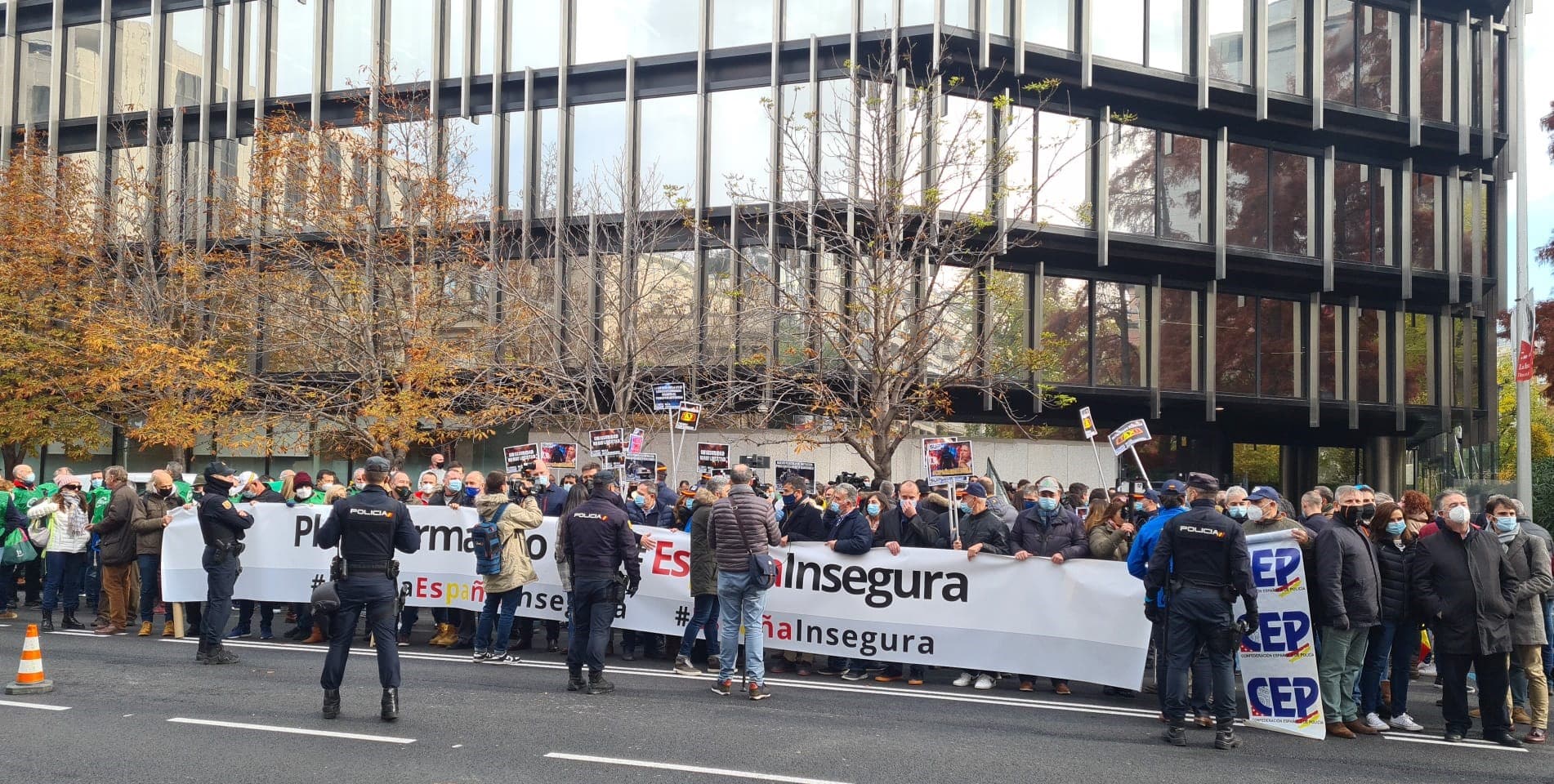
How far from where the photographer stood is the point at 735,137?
96.4 ft

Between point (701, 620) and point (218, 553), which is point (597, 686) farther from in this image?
point (218, 553)

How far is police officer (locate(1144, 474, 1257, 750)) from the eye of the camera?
919 centimetres

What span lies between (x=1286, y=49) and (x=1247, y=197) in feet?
11.9

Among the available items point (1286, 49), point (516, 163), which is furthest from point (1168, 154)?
point (516, 163)

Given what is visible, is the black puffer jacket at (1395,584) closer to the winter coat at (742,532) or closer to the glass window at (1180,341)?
the winter coat at (742,532)

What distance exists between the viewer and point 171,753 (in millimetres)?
8367

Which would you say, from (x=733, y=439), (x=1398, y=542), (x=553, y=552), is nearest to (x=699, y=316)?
(x=733, y=439)

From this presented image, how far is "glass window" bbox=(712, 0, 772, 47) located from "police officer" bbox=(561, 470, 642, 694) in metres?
20.3

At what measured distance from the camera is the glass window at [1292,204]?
31031mm

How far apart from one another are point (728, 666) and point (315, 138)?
19566 millimetres

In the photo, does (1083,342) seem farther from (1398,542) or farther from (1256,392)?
(1398,542)

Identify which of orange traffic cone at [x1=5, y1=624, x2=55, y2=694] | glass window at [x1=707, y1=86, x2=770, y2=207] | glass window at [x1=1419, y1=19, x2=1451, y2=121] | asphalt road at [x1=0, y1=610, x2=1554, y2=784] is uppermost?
glass window at [x1=1419, y1=19, x2=1451, y2=121]

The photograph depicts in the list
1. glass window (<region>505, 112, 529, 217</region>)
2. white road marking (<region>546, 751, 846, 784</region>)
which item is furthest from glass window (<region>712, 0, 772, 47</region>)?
white road marking (<region>546, 751, 846, 784</region>)

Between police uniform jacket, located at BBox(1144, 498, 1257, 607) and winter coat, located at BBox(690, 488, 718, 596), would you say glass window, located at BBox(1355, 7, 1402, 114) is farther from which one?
police uniform jacket, located at BBox(1144, 498, 1257, 607)
